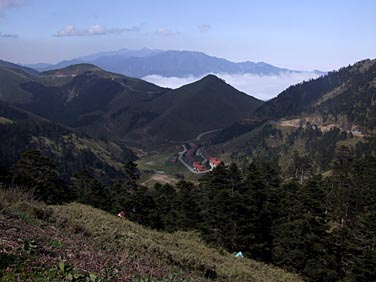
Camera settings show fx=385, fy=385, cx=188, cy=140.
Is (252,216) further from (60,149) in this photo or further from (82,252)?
(60,149)

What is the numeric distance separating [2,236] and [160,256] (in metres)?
5.29

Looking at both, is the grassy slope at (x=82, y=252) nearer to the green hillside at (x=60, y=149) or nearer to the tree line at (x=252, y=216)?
the tree line at (x=252, y=216)

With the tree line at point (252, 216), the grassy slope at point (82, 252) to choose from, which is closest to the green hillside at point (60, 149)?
the tree line at point (252, 216)

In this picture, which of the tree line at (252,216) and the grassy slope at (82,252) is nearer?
the grassy slope at (82,252)

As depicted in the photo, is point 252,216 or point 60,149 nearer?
point 252,216

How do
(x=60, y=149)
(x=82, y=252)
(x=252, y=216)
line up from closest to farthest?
(x=82, y=252) < (x=252, y=216) < (x=60, y=149)

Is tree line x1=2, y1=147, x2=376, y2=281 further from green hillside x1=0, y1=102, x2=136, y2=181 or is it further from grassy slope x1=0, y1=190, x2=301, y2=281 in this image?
green hillside x1=0, y1=102, x2=136, y2=181

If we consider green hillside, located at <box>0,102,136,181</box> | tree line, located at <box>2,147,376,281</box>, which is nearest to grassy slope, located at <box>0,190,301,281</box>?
tree line, located at <box>2,147,376,281</box>

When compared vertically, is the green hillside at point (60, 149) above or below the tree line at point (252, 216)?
below

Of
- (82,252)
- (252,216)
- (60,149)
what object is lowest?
(60,149)

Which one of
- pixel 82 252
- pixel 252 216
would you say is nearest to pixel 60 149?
pixel 252 216

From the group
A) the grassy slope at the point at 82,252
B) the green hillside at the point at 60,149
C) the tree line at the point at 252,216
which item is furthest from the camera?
the green hillside at the point at 60,149

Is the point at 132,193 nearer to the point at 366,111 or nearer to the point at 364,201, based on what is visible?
the point at 364,201

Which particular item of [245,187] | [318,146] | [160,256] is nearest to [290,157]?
[318,146]
